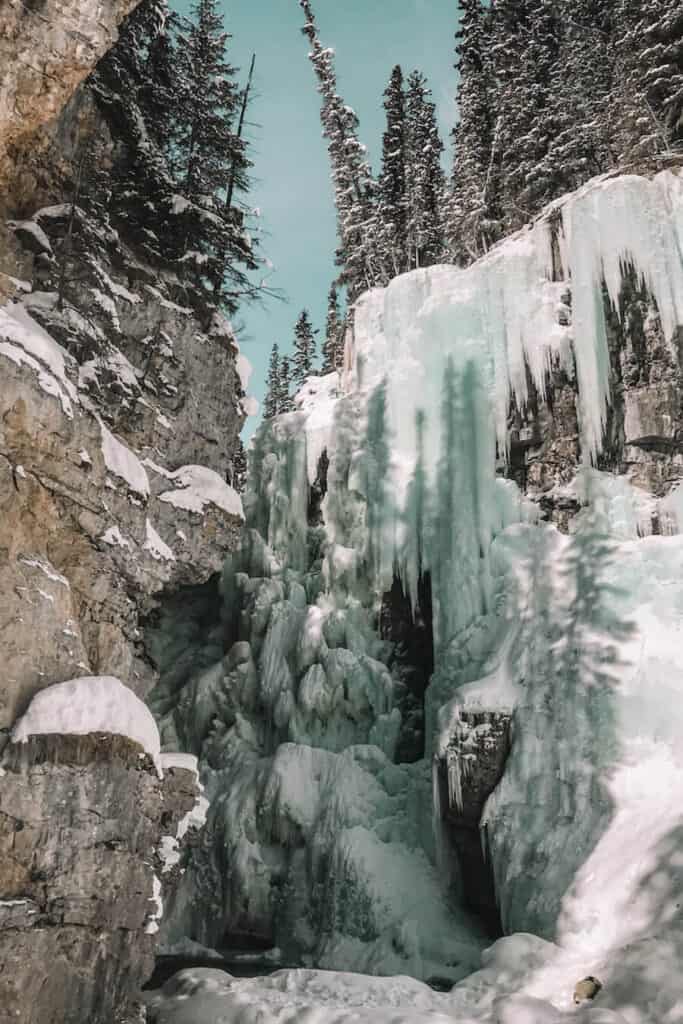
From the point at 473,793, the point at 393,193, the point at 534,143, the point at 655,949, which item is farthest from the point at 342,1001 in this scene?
the point at 393,193

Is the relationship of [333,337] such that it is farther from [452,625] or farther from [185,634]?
[452,625]

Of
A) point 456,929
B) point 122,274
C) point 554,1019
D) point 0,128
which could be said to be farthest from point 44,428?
point 456,929

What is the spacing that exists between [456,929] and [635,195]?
14161 mm

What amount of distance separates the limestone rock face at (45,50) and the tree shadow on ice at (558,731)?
1060 centimetres

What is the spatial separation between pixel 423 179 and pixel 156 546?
21.1 m

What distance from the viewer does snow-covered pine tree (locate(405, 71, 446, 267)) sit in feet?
86.4

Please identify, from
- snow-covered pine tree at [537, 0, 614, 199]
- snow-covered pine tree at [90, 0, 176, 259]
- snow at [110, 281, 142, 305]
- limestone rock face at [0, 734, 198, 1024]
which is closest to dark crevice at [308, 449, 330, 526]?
snow-covered pine tree at [90, 0, 176, 259]

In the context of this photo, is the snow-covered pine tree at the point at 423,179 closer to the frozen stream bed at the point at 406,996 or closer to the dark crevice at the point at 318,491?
the dark crevice at the point at 318,491

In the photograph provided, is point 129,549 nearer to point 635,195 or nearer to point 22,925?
point 22,925

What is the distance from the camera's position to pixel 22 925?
7.23 meters

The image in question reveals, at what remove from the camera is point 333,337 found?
32656mm

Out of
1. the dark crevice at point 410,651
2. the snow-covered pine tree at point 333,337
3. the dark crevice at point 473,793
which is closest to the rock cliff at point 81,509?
the dark crevice at point 473,793

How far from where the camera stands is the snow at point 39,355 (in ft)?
27.8

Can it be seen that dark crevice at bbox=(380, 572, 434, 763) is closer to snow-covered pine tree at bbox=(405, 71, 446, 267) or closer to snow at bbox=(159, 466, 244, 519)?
snow at bbox=(159, 466, 244, 519)
